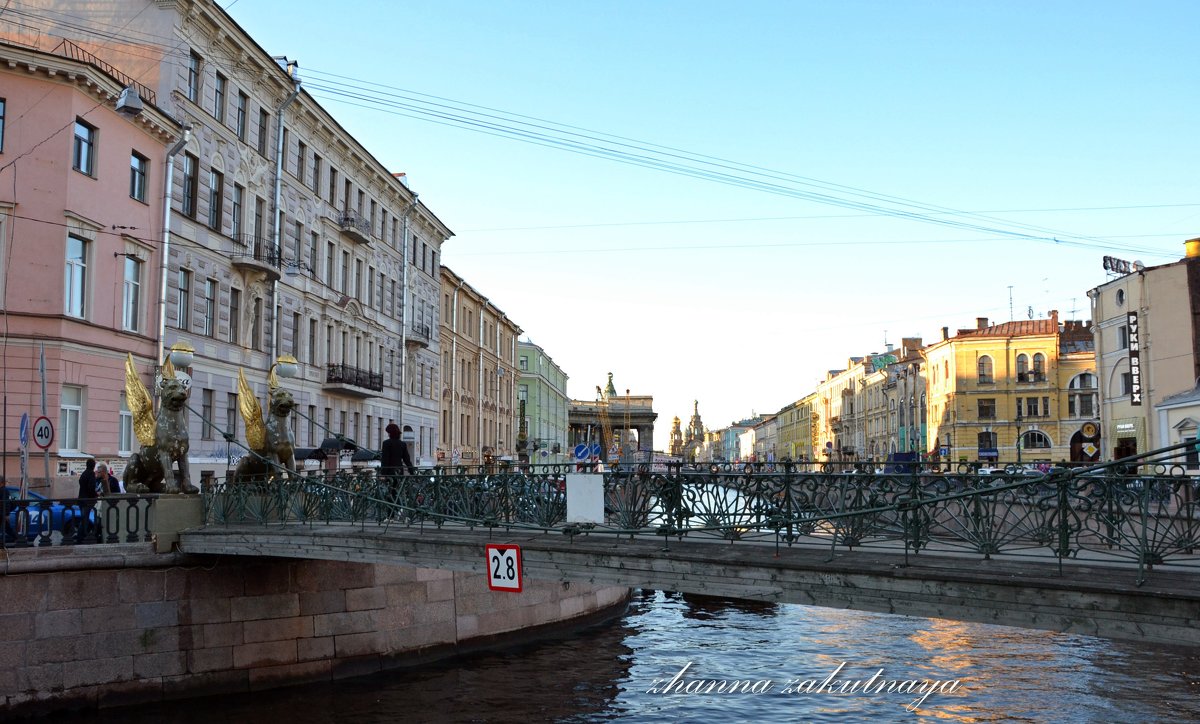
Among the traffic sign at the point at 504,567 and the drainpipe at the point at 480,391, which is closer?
the traffic sign at the point at 504,567

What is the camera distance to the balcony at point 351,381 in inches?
1416

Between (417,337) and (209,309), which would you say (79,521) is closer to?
(209,309)

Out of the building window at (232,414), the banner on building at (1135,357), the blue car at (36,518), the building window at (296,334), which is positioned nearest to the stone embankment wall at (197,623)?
the blue car at (36,518)

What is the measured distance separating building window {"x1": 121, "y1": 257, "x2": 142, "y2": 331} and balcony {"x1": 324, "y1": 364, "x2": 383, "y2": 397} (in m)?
11.5

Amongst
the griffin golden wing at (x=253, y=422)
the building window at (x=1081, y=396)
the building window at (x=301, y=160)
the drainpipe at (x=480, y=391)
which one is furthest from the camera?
the building window at (x=1081, y=396)

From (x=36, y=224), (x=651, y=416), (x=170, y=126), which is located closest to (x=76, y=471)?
(x=36, y=224)

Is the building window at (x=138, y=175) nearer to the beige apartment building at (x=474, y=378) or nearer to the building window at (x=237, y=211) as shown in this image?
the building window at (x=237, y=211)

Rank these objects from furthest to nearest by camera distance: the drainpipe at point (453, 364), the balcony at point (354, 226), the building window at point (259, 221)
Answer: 1. the drainpipe at point (453, 364)
2. the balcony at point (354, 226)
3. the building window at point (259, 221)

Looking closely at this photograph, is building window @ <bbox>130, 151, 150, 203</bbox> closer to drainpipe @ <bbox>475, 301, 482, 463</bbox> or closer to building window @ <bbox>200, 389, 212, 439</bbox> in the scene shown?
building window @ <bbox>200, 389, 212, 439</bbox>

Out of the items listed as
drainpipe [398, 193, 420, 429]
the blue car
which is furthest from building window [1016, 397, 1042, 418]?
the blue car

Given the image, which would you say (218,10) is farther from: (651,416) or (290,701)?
(651,416)

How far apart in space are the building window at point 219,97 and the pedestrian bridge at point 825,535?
17.3m

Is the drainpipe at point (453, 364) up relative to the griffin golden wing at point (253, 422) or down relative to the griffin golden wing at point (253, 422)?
up

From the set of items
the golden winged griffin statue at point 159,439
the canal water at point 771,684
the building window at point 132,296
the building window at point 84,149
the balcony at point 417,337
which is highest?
the building window at point 84,149
